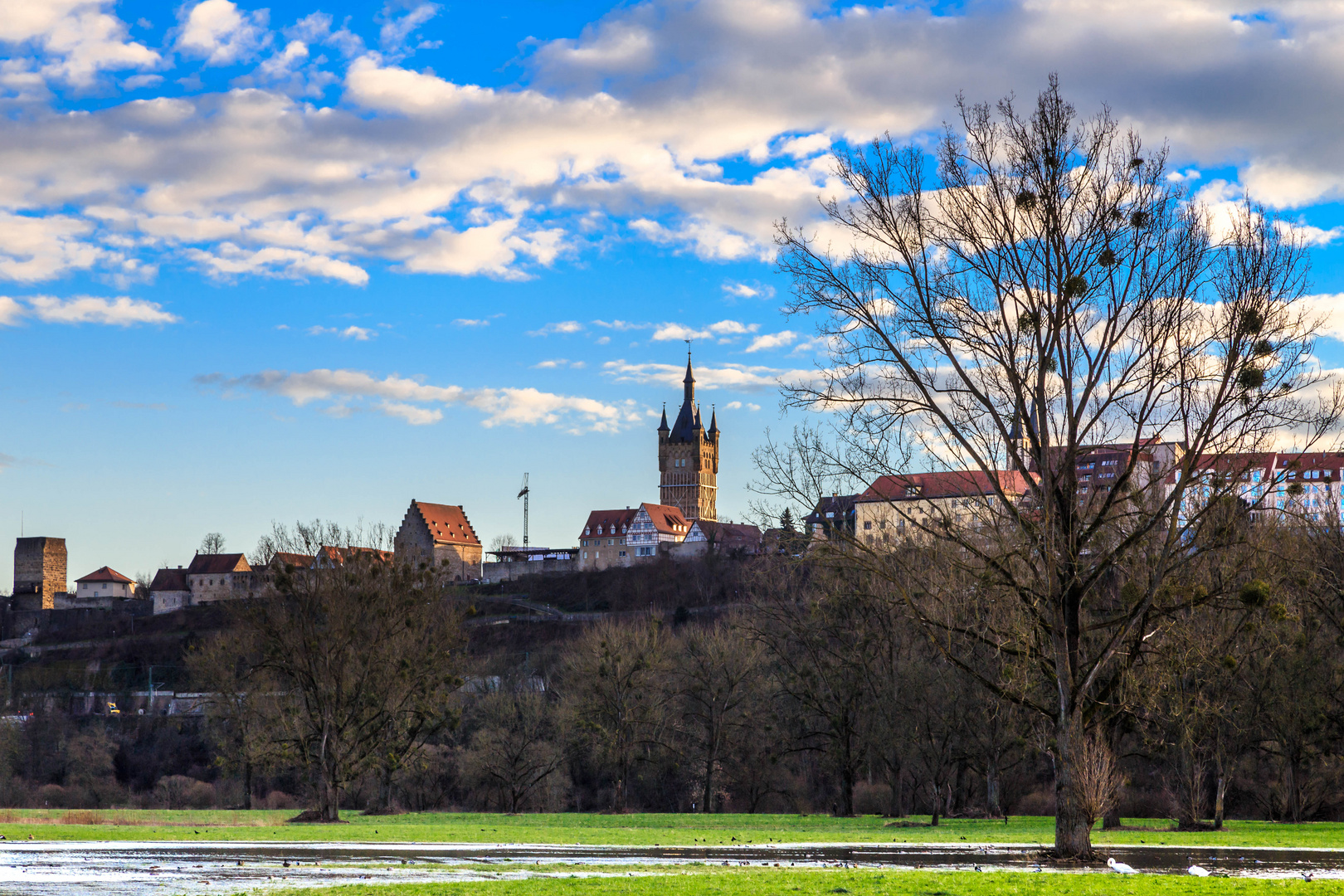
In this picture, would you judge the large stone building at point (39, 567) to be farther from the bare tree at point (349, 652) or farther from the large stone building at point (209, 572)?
the bare tree at point (349, 652)

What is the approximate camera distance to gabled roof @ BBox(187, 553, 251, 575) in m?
183

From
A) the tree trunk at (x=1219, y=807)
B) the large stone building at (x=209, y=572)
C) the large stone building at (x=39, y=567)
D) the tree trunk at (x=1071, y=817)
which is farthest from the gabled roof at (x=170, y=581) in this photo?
the tree trunk at (x=1071, y=817)

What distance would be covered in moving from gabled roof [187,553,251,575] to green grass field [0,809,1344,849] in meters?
146

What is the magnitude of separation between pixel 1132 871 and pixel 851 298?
11.6 meters

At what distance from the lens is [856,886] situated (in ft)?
52.0

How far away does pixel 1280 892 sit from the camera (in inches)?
616

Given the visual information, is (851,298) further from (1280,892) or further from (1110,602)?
(1110,602)

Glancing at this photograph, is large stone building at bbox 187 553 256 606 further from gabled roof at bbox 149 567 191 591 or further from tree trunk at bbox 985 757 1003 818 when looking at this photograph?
tree trunk at bbox 985 757 1003 818

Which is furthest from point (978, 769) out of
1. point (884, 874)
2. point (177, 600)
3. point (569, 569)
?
point (177, 600)

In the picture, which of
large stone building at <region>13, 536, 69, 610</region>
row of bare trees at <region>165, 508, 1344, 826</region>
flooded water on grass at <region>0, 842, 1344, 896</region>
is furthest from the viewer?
large stone building at <region>13, 536, 69, 610</region>

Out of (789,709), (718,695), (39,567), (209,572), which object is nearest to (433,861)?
(789,709)

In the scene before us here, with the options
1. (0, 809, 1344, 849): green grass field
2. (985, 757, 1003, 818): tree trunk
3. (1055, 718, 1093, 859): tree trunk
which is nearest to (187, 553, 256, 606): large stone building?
(0, 809, 1344, 849): green grass field

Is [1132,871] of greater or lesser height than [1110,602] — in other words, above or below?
below

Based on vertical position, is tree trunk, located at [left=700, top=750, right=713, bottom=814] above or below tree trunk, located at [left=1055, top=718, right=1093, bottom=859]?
below
